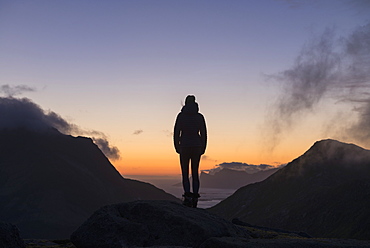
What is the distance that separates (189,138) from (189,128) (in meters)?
0.46

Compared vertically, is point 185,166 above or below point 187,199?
above

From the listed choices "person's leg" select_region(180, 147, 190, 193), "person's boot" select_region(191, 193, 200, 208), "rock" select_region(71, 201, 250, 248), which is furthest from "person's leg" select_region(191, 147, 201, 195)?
"rock" select_region(71, 201, 250, 248)

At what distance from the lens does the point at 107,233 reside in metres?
13.3

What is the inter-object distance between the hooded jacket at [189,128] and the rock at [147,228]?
3.99 meters

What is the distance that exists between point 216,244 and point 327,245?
3042 mm

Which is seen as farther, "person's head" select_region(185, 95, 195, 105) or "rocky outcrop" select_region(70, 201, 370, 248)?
"person's head" select_region(185, 95, 195, 105)

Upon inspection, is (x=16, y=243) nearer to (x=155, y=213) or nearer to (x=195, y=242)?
(x=155, y=213)

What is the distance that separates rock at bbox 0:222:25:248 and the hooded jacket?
7660mm

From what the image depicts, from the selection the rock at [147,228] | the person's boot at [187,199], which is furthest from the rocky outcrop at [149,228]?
the person's boot at [187,199]

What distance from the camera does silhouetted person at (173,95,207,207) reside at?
18000 millimetres

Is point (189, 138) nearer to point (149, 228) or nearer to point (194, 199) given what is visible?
point (194, 199)

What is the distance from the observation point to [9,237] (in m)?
13.7

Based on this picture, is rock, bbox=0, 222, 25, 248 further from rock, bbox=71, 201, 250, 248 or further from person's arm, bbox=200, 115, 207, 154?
person's arm, bbox=200, 115, 207, 154

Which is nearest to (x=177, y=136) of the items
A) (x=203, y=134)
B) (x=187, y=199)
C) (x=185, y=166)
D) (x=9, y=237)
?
(x=203, y=134)
